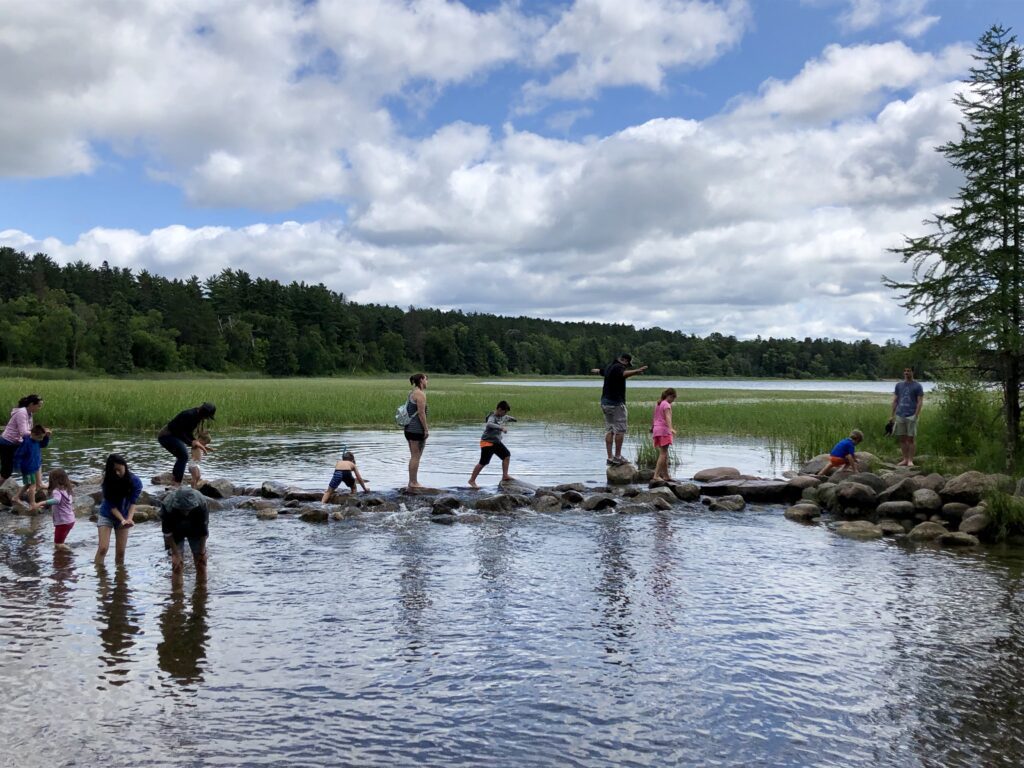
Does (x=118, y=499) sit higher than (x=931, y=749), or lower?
higher

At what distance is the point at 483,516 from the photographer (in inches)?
587

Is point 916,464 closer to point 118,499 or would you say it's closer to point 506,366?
point 118,499

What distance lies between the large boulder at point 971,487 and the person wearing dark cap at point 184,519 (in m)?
13.3

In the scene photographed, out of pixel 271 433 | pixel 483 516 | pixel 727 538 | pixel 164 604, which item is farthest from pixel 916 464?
pixel 271 433

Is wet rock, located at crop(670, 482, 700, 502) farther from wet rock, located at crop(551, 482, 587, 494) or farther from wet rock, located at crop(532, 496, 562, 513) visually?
wet rock, located at crop(532, 496, 562, 513)

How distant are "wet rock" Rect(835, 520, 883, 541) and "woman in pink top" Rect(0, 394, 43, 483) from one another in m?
14.3

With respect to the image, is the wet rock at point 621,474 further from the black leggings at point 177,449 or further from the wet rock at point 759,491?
the black leggings at point 177,449

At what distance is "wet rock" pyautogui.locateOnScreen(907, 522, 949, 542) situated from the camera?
536 inches

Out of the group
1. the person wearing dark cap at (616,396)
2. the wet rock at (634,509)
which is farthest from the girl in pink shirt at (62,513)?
the person wearing dark cap at (616,396)

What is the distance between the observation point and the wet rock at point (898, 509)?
1523 cm

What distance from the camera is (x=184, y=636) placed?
26.3 feet

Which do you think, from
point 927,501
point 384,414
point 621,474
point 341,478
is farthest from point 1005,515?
point 384,414

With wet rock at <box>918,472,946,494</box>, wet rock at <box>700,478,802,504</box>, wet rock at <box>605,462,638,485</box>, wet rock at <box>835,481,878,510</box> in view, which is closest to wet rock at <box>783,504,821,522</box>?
wet rock at <box>835,481,878,510</box>

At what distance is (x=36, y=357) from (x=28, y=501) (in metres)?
96.0
